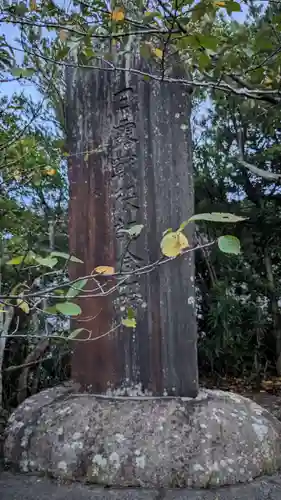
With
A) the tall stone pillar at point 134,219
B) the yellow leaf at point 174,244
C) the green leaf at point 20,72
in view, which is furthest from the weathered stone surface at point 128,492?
the green leaf at point 20,72

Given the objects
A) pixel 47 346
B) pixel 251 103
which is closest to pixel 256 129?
pixel 251 103

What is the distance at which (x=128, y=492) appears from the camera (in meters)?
1.99

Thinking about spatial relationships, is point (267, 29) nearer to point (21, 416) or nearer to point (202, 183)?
point (21, 416)

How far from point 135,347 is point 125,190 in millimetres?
941

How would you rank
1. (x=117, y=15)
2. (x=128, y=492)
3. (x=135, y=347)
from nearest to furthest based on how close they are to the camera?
1. (x=117, y=15)
2. (x=128, y=492)
3. (x=135, y=347)

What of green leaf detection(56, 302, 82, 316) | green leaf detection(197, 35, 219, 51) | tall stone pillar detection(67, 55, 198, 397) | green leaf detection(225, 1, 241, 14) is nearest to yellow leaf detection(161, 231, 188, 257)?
green leaf detection(56, 302, 82, 316)

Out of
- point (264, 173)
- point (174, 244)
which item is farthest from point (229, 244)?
point (264, 173)

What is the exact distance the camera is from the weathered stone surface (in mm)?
1938

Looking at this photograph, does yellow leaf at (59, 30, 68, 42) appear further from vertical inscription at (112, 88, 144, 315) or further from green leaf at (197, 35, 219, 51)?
vertical inscription at (112, 88, 144, 315)

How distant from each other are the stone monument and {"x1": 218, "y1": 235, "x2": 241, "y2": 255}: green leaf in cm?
128

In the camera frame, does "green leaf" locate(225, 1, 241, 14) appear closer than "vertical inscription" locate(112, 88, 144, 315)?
Yes

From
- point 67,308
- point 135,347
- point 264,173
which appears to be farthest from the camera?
point 264,173

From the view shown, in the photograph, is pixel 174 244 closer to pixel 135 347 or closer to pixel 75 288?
pixel 75 288

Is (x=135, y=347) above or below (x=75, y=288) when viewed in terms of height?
below
